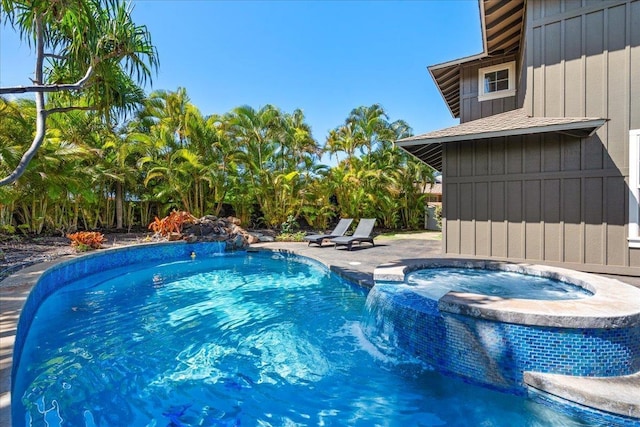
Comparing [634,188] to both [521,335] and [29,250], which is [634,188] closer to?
[521,335]

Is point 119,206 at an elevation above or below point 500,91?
below

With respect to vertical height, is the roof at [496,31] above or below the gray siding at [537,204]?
above

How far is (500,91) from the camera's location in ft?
32.0

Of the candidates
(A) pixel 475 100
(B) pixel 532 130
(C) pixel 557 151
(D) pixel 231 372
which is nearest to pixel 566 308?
(D) pixel 231 372

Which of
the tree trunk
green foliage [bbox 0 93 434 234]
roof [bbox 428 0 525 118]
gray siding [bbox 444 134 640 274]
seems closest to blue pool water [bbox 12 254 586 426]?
gray siding [bbox 444 134 640 274]

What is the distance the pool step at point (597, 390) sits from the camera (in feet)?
9.11

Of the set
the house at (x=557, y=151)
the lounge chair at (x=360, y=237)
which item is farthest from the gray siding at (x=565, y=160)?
the lounge chair at (x=360, y=237)

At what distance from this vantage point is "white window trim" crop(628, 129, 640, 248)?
6.49 metres

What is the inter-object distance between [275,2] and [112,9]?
8.54 meters

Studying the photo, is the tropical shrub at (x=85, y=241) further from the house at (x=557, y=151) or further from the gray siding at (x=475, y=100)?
the gray siding at (x=475, y=100)

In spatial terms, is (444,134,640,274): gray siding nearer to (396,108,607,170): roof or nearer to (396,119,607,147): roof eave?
(396,108,607,170): roof

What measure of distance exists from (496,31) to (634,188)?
534cm

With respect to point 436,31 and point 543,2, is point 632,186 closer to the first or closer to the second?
point 543,2

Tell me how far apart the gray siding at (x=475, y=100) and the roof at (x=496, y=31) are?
0.24 meters
